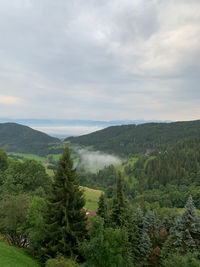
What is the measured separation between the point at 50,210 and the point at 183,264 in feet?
46.1

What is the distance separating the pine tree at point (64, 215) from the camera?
19013mm

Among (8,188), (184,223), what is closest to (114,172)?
(8,188)

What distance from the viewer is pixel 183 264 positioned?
15336mm

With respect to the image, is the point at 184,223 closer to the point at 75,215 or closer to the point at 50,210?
the point at 75,215

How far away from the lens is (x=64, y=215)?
65.0 feet

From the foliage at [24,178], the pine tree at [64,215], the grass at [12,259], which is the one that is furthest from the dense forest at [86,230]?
the grass at [12,259]

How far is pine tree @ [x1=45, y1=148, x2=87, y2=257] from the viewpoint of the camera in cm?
1901

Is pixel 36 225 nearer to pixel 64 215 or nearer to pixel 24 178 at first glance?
pixel 64 215

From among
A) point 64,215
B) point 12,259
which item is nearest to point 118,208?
point 64,215

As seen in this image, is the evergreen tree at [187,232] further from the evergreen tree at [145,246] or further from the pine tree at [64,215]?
the pine tree at [64,215]

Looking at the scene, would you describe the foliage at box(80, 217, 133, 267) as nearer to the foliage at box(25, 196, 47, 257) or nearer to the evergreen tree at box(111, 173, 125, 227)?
the foliage at box(25, 196, 47, 257)

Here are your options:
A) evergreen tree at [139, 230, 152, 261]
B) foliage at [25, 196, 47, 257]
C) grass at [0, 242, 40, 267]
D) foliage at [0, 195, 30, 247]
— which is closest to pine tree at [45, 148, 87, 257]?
foliage at [25, 196, 47, 257]

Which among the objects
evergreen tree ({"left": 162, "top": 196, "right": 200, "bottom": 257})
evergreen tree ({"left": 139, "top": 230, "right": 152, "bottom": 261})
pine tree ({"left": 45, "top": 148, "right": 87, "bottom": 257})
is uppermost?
pine tree ({"left": 45, "top": 148, "right": 87, "bottom": 257})

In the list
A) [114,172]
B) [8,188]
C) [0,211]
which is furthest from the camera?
[114,172]
